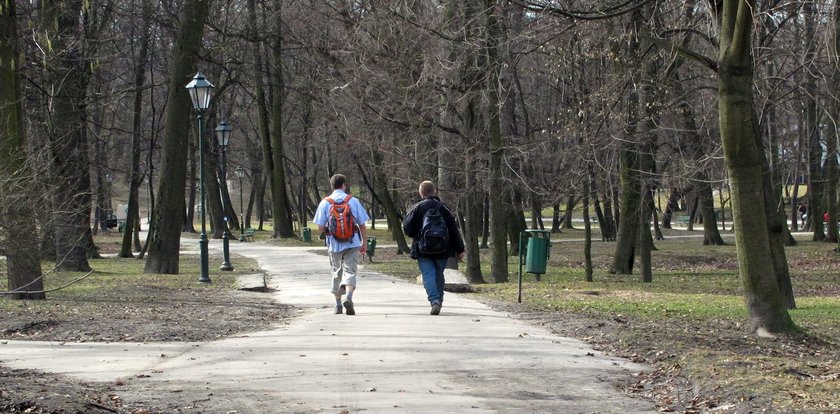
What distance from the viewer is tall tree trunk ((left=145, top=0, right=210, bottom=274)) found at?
23719 mm

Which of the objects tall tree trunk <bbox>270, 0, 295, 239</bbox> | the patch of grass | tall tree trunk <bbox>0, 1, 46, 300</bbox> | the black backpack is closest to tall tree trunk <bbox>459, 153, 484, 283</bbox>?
the patch of grass

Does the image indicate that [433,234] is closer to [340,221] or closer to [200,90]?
[340,221]

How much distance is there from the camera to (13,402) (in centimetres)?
654

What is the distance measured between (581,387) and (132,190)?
3134cm

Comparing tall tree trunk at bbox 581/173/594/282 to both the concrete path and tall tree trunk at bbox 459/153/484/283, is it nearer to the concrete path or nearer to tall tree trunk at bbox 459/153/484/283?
tall tree trunk at bbox 459/153/484/283

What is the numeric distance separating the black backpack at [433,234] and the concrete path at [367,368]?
0.95 m


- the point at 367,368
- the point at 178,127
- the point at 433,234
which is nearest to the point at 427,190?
the point at 433,234

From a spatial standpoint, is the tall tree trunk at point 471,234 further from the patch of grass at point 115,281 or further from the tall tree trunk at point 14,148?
the tall tree trunk at point 14,148

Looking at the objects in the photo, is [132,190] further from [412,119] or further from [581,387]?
[581,387]

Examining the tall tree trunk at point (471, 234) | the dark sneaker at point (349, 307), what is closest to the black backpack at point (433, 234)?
the dark sneaker at point (349, 307)

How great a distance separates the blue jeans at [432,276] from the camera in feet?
45.2

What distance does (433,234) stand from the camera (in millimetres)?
13727

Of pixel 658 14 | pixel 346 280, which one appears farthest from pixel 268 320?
pixel 658 14

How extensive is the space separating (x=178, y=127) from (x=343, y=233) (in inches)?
450
